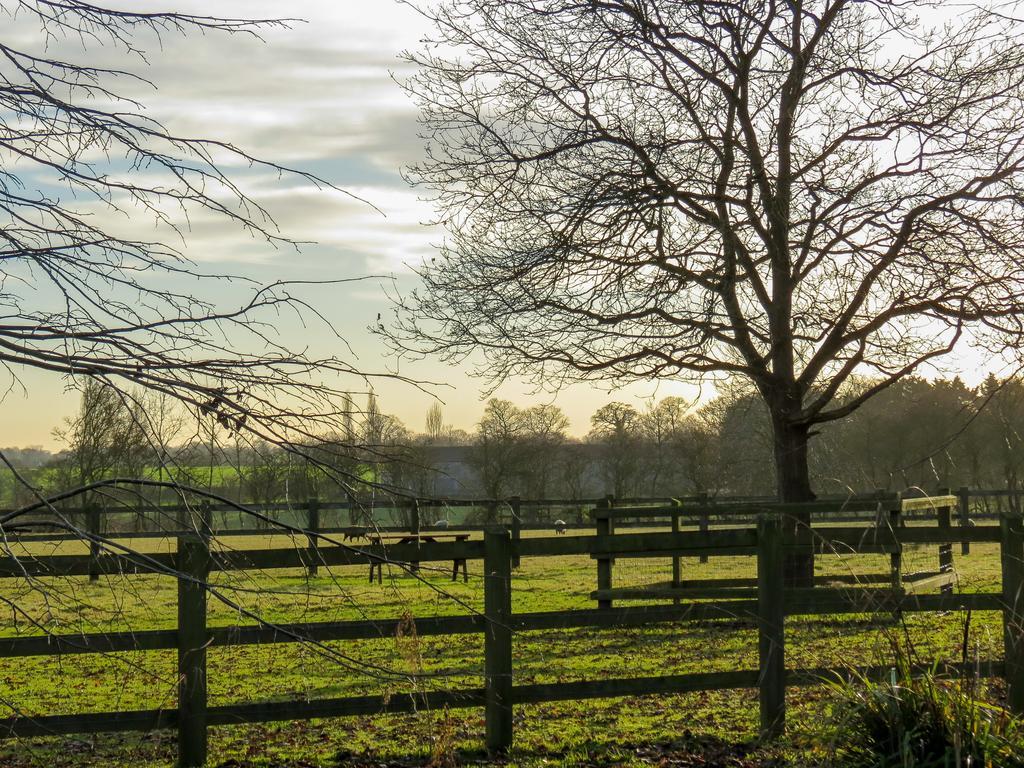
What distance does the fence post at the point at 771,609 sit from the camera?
21.9ft

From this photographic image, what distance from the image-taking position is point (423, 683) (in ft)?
11.0

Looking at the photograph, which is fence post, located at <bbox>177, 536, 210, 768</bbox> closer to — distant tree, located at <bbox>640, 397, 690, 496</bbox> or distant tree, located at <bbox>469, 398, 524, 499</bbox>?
distant tree, located at <bbox>469, 398, 524, 499</bbox>

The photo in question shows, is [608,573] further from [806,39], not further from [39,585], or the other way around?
[39,585]

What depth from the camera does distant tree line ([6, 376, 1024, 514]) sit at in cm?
306

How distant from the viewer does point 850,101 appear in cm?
1368

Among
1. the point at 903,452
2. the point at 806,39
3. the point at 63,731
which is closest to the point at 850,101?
the point at 806,39

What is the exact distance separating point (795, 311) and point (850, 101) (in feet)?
9.25

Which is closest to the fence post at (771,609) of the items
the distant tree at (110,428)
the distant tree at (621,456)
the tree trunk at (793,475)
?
the distant tree at (110,428)

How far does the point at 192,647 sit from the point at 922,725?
395 centimetres

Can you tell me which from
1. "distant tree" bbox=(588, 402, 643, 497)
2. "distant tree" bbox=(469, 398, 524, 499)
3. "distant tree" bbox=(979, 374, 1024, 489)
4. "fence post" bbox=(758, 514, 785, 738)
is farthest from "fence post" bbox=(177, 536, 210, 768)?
"distant tree" bbox=(588, 402, 643, 497)

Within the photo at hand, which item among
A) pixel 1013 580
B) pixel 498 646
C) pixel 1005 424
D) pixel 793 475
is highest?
pixel 1005 424

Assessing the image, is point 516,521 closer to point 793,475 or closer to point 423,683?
point 793,475

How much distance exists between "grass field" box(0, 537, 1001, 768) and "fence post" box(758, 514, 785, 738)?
0.67 feet

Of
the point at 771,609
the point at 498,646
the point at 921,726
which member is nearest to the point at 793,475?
the point at 771,609
